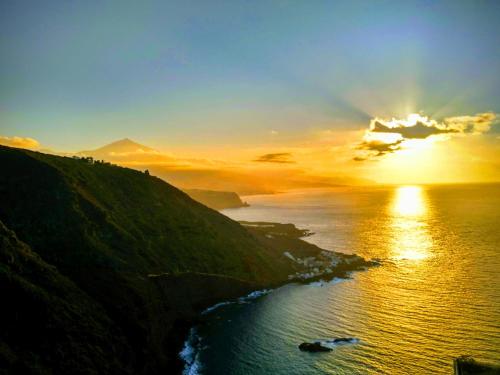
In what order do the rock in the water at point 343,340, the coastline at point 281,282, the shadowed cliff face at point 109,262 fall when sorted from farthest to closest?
the rock in the water at point 343,340, the coastline at point 281,282, the shadowed cliff face at point 109,262

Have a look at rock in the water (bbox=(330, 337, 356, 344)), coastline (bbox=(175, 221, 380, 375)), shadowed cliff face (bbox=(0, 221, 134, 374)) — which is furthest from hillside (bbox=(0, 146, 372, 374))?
rock in the water (bbox=(330, 337, 356, 344))

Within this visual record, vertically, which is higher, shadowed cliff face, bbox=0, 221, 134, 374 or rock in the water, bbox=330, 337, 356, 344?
shadowed cliff face, bbox=0, 221, 134, 374

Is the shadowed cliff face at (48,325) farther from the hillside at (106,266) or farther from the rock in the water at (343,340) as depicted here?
the rock in the water at (343,340)

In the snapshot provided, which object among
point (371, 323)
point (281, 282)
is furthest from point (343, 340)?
point (281, 282)

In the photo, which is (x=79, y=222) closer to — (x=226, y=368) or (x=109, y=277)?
(x=109, y=277)

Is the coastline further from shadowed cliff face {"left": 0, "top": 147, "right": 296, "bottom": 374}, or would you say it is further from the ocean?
shadowed cliff face {"left": 0, "top": 147, "right": 296, "bottom": 374}

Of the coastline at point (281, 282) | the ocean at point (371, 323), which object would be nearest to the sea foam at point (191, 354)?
the coastline at point (281, 282)

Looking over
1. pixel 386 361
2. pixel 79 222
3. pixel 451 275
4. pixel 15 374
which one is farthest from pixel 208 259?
pixel 451 275
